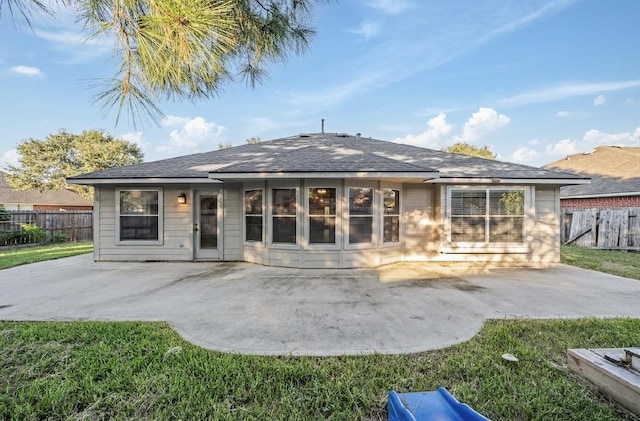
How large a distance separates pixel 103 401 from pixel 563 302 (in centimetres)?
602

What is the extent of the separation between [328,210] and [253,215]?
6.95 feet

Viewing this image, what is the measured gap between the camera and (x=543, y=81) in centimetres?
1205

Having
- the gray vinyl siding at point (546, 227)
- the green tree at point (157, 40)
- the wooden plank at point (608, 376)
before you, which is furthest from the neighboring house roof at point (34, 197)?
the wooden plank at point (608, 376)

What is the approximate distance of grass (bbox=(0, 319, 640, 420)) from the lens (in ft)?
7.09

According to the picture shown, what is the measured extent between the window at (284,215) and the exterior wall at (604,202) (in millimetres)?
15640

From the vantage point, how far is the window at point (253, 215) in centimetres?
764

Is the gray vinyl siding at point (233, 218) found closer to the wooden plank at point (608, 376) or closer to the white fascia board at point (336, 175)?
the white fascia board at point (336, 175)

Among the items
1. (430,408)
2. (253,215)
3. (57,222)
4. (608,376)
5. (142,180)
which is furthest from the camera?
(57,222)

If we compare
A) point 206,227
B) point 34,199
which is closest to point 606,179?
point 206,227

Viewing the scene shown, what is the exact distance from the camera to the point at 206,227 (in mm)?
8258

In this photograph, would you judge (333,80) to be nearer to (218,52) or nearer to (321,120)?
(321,120)

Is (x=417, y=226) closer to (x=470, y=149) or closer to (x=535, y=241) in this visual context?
(x=535, y=241)

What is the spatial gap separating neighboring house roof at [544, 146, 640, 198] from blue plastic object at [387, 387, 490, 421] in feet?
54.8

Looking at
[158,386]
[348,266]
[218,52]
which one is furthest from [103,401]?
[348,266]
